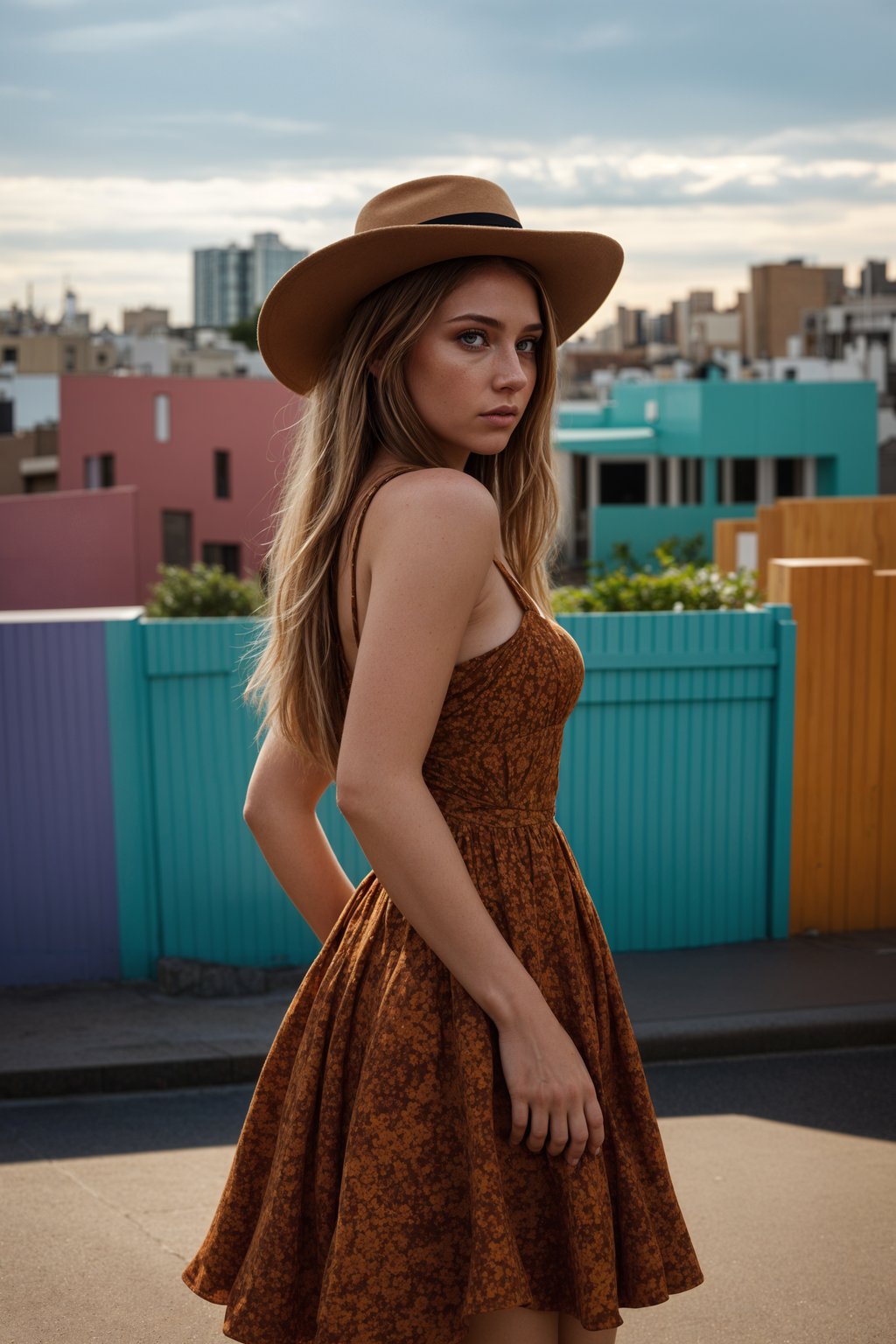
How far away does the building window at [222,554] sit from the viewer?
45.1 metres

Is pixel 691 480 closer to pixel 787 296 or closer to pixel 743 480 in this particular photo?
pixel 743 480

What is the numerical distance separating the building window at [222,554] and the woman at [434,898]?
43.5m

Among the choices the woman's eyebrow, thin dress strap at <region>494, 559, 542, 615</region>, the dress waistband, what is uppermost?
the woman's eyebrow

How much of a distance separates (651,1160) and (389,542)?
0.90m

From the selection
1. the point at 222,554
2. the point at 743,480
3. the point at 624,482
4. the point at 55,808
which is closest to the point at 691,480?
the point at 743,480

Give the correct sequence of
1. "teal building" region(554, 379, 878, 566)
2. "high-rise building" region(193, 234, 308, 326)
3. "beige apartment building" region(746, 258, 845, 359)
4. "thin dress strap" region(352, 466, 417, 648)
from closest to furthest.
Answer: "thin dress strap" region(352, 466, 417, 648) → "teal building" region(554, 379, 878, 566) → "beige apartment building" region(746, 258, 845, 359) → "high-rise building" region(193, 234, 308, 326)

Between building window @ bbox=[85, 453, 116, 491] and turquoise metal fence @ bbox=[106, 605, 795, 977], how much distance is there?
39.5m

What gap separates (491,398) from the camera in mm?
1944

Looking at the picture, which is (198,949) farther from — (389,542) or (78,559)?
(78,559)

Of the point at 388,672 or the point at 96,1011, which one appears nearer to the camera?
the point at 388,672

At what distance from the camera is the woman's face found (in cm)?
193

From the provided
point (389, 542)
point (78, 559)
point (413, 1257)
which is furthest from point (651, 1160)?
point (78, 559)

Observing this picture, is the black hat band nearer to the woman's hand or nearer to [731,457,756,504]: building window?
the woman's hand

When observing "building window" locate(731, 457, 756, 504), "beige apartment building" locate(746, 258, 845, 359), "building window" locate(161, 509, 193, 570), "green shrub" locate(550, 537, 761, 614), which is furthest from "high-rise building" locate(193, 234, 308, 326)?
"green shrub" locate(550, 537, 761, 614)
